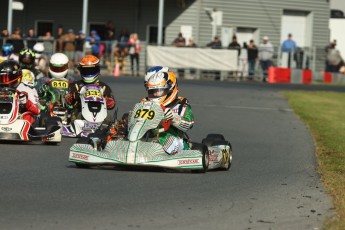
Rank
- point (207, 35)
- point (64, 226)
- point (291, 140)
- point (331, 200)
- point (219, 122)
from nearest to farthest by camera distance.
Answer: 1. point (64, 226)
2. point (331, 200)
3. point (291, 140)
4. point (219, 122)
5. point (207, 35)

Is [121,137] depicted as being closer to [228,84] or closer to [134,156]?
[134,156]

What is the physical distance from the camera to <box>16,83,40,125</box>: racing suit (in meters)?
14.1

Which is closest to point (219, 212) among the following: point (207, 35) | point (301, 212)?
point (301, 212)

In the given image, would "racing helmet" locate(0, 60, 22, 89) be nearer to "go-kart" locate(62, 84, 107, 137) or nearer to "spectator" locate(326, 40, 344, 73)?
"go-kart" locate(62, 84, 107, 137)

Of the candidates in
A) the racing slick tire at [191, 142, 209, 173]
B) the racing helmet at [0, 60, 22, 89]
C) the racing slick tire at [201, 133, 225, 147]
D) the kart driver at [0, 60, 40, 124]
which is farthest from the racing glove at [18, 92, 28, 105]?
the racing slick tire at [191, 142, 209, 173]

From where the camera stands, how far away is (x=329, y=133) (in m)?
17.9

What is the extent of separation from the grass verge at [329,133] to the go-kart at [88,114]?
3307mm

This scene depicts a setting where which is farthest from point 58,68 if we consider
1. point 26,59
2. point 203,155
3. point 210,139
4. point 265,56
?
point 265,56

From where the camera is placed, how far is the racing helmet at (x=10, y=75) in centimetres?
1398

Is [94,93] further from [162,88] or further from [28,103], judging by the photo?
[162,88]

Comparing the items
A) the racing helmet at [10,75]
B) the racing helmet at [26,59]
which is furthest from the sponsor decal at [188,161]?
the racing helmet at [26,59]

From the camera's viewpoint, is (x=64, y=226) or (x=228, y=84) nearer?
(x=64, y=226)

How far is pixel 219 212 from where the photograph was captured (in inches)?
320

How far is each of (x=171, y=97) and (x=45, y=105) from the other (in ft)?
17.9
